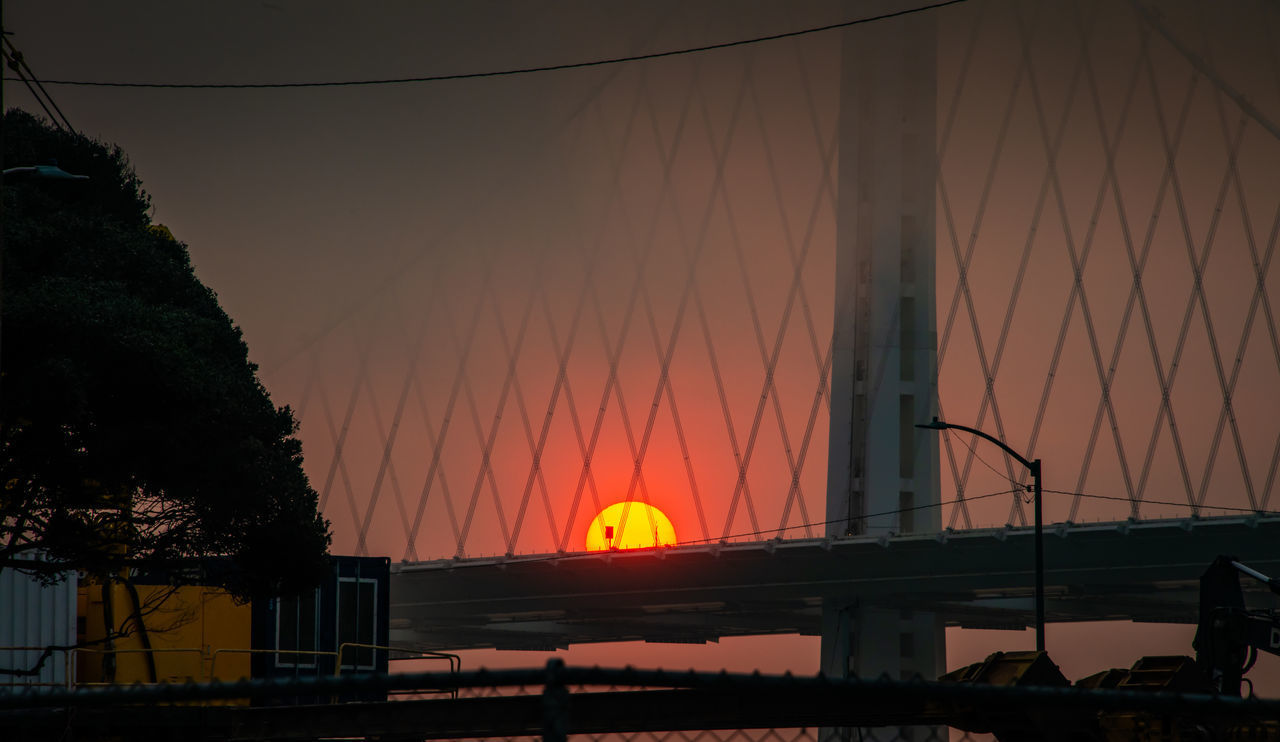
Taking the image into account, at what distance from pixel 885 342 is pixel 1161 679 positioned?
224 ft

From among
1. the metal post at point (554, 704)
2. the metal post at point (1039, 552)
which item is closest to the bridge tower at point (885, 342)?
the metal post at point (1039, 552)

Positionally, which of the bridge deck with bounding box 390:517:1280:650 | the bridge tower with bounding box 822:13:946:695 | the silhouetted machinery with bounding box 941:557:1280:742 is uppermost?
the bridge tower with bounding box 822:13:946:695

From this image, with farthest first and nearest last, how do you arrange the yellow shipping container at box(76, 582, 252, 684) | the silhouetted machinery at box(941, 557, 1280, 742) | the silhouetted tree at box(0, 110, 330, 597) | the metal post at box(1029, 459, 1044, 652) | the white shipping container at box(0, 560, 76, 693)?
the metal post at box(1029, 459, 1044, 652) < the white shipping container at box(0, 560, 76, 693) < the yellow shipping container at box(76, 582, 252, 684) < the silhouetted tree at box(0, 110, 330, 597) < the silhouetted machinery at box(941, 557, 1280, 742)

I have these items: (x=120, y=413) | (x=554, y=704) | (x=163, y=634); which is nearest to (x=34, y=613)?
(x=163, y=634)

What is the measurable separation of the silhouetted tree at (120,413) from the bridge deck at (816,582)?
54.4 metres

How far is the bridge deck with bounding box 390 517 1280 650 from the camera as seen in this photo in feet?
272

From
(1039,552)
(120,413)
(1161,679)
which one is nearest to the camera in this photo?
(1161,679)

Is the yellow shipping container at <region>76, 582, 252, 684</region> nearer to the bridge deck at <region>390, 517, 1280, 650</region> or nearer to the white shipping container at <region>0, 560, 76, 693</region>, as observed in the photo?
the white shipping container at <region>0, 560, 76, 693</region>

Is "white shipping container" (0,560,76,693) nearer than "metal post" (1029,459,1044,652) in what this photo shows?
Yes

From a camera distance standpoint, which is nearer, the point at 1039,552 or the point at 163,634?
the point at 163,634

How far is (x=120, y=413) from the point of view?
108 feet

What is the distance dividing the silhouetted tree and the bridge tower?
5526 cm

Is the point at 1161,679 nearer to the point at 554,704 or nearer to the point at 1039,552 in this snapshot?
the point at 554,704

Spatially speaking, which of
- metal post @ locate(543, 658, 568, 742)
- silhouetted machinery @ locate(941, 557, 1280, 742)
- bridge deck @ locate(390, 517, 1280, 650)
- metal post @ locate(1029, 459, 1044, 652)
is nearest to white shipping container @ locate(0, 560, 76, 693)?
silhouetted machinery @ locate(941, 557, 1280, 742)
